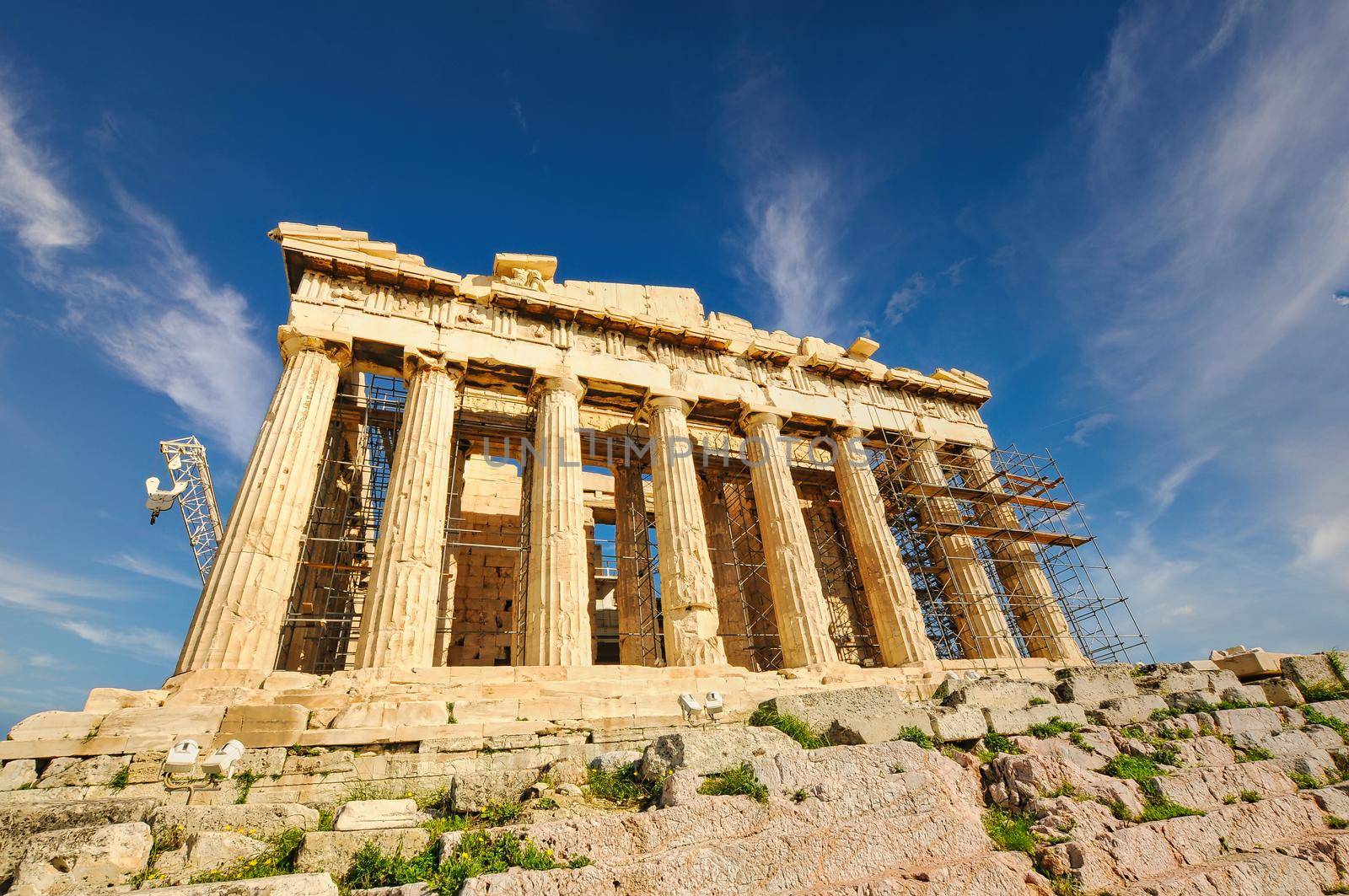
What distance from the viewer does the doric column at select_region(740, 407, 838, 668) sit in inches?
521

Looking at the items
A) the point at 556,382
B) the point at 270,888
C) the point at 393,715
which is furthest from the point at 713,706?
the point at 556,382

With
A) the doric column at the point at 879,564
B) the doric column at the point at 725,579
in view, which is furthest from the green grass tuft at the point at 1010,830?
the doric column at the point at 725,579

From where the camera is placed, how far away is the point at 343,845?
4.49m

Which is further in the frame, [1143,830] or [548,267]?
[548,267]

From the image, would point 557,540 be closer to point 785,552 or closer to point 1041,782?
point 785,552

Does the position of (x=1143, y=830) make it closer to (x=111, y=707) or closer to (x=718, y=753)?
(x=718, y=753)

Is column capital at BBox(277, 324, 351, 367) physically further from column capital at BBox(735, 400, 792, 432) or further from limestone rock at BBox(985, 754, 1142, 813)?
limestone rock at BBox(985, 754, 1142, 813)

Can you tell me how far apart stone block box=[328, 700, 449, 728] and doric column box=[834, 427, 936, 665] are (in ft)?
32.8

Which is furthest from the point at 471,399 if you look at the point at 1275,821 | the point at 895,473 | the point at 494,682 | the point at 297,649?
the point at 1275,821

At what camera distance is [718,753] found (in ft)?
17.9

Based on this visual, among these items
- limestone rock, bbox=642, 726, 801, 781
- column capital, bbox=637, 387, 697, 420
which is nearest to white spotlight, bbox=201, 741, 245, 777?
limestone rock, bbox=642, 726, 801, 781

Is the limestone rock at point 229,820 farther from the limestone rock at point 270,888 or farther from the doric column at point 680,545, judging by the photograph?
the doric column at point 680,545

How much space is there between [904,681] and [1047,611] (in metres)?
7.22

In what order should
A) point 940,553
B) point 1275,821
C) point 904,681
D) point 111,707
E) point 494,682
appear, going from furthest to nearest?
point 940,553 < point 904,681 < point 494,682 < point 111,707 < point 1275,821
